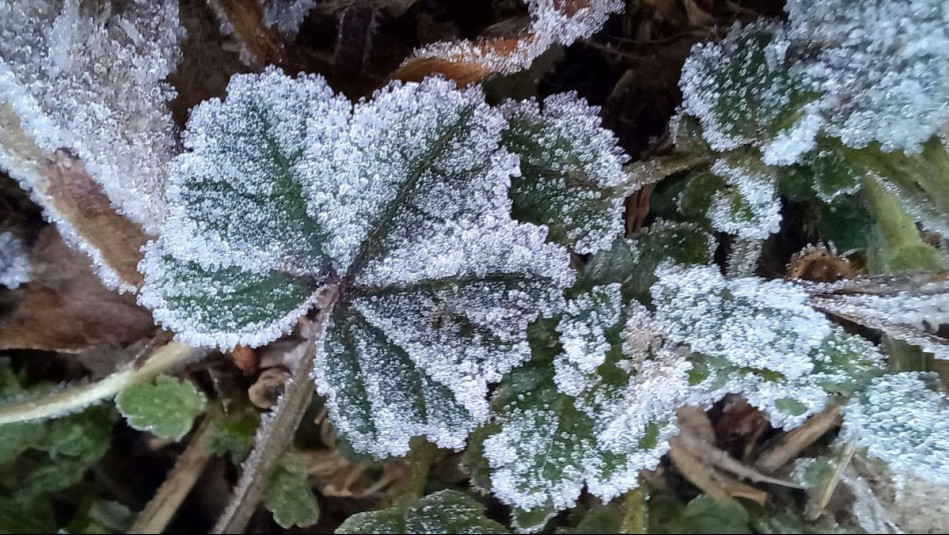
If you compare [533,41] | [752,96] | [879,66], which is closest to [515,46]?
[533,41]

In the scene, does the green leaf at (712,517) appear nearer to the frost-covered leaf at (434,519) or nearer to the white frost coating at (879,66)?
the frost-covered leaf at (434,519)

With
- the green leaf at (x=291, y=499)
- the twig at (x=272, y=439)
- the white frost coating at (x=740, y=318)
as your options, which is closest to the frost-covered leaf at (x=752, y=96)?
the white frost coating at (x=740, y=318)

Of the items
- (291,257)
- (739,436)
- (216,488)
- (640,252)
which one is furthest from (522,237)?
(216,488)

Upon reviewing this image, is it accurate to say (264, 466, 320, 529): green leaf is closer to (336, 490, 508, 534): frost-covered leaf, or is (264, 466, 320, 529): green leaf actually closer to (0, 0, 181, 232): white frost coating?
(336, 490, 508, 534): frost-covered leaf

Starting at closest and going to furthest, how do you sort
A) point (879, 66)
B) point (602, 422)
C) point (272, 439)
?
1. point (879, 66)
2. point (602, 422)
3. point (272, 439)

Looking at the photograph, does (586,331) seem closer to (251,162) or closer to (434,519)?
(434,519)

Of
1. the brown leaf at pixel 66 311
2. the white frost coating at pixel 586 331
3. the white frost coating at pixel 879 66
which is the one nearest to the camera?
the white frost coating at pixel 879 66

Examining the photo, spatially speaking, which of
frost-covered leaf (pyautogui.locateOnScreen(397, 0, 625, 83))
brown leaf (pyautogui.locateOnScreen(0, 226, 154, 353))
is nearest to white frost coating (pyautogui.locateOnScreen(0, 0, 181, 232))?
brown leaf (pyautogui.locateOnScreen(0, 226, 154, 353))

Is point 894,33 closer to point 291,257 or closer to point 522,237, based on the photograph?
point 522,237
